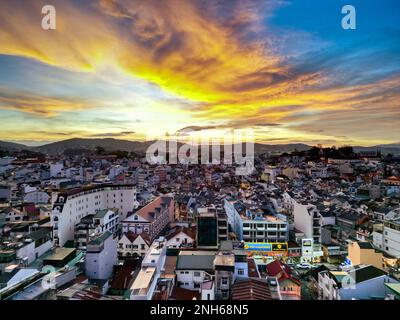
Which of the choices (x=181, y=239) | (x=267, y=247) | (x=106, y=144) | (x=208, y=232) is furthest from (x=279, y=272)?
(x=106, y=144)

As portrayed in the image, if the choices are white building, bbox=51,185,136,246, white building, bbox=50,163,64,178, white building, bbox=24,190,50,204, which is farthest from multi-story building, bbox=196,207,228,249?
white building, bbox=50,163,64,178

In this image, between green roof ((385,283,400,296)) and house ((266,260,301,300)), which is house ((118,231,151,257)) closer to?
house ((266,260,301,300))

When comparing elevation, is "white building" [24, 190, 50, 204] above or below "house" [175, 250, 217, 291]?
above

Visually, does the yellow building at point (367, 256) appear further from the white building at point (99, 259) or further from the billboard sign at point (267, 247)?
the white building at point (99, 259)

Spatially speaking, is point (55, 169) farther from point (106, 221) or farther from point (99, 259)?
point (99, 259)

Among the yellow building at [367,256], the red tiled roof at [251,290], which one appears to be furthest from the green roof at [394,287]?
the red tiled roof at [251,290]

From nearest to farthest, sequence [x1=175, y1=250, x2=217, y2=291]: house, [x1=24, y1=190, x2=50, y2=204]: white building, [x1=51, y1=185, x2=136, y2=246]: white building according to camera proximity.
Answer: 1. [x1=175, y1=250, x2=217, y2=291]: house
2. [x1=51, y1=185, x2=136, y2=246]: white building
3. [x1=24, y1=190, x2=50, y2=204]: white building
